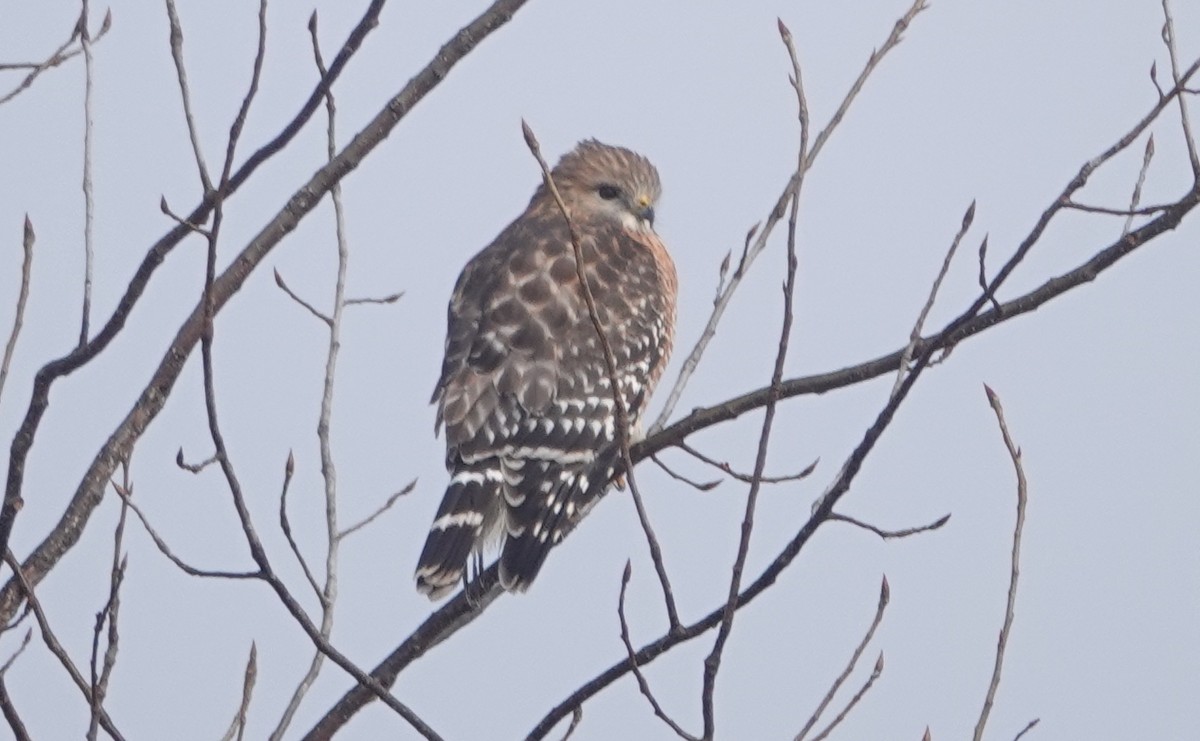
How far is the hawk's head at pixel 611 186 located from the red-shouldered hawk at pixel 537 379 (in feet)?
0.09

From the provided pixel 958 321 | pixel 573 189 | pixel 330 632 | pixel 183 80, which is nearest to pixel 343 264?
pixel 330 632

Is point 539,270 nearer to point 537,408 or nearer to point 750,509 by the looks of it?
point 537,408

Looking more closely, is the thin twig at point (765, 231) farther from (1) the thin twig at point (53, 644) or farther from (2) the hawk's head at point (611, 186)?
(2) the hawk's head at point (611, 186)

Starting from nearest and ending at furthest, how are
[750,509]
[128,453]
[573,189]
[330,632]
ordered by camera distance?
[750,509]
[128,453]
[330,632]
[573,189]

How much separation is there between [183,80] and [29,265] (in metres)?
0.50

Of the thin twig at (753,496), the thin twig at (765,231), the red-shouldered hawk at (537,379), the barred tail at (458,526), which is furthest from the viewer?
the red-shouldered hawk at (537,379)

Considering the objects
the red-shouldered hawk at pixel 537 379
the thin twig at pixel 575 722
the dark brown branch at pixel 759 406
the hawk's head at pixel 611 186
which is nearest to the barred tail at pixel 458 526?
the red-shouldered hawk at pixel 537 379

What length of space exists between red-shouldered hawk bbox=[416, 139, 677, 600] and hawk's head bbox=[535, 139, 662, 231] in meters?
0.03

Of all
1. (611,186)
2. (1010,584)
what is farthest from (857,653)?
(611,186)

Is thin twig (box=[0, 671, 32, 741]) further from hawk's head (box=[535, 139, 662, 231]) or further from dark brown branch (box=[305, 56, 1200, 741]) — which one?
hawk's head (box=[535, 139, 662, 231])

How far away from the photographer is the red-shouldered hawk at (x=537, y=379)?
14.9 ft

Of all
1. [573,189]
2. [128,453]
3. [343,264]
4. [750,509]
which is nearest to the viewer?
[750,509]

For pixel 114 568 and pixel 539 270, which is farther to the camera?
pixel 539 270

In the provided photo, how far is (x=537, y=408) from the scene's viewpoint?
16.4 ft
